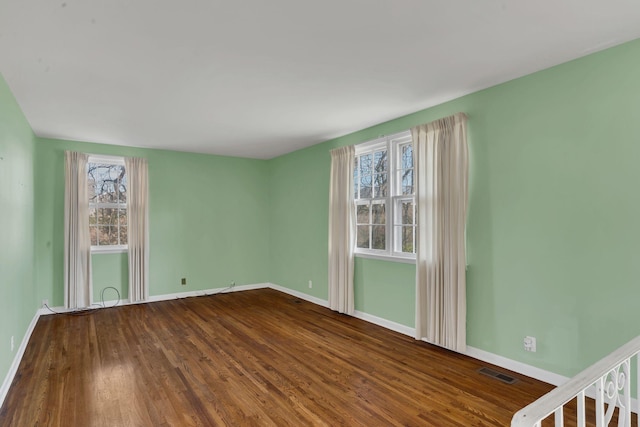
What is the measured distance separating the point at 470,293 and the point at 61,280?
5632 millimetres

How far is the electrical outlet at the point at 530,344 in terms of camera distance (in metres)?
3.02

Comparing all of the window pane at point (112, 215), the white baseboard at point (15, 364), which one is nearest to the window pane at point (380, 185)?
the white baseboard at point (15, 364)

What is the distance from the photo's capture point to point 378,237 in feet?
15.5

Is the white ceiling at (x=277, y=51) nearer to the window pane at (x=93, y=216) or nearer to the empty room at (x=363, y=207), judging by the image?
the empty room at (x=363, y=207)

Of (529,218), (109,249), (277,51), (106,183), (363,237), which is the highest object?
(277,51)

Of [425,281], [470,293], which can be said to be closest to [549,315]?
[470,293]

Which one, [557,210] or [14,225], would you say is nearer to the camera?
[557,210]

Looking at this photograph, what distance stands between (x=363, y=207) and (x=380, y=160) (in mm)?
704

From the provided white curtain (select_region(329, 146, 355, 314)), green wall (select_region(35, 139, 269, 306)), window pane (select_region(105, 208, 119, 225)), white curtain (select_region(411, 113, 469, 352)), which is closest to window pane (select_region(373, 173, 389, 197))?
white curtain (select_region(329, 146, 355, 314))

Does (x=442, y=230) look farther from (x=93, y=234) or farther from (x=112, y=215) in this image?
(x=93, y=234)

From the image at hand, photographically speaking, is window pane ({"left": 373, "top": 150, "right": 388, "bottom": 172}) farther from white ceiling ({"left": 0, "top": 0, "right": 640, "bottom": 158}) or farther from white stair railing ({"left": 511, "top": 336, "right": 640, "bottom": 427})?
white stair railing ({"left": 511, "top": 336, "right": 640, "bottom": 427})

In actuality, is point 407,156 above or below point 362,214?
above

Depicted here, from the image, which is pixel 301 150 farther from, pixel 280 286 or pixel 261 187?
pixel 280 286

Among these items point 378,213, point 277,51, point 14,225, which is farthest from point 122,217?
point 277,51
